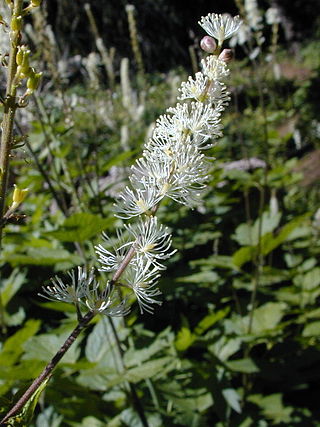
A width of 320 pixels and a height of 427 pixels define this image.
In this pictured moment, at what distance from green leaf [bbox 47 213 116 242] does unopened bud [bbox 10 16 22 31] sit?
3.47 feet

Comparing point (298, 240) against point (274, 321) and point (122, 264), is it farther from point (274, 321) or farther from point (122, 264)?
point (122, 264)

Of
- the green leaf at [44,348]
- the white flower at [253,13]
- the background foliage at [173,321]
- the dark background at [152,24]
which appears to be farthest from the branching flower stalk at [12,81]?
the dark background at [152,24]

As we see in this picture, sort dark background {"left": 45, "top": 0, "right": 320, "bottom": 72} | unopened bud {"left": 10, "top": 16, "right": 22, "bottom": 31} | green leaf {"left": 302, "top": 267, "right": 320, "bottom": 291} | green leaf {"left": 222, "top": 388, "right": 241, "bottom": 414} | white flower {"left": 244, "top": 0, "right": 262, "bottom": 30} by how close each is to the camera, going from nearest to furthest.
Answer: unopened bud {"left": 10, "top": 16, "right": 22, "bottom": 31}, green leaf {"left": 222, "top": 388, "right": 241, "bottom": 414}, green leaf {"left": 302, "top": 267, "right": 320, "bottom": 291}, white flower {"left": 244, "top": 0, "right": 262, "bottom": 30}, dark background {"left": 45, "top": 0, "right": 320, "bottom": 72}

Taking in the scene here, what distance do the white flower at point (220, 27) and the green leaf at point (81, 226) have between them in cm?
96

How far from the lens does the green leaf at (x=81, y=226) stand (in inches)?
68.9

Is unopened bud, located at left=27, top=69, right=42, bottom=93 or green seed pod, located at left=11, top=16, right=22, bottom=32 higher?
green seed pod, located at left=11, top=16, right=22, bottom=32

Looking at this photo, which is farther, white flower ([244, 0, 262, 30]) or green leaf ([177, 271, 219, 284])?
white flower ([244, 0, 262, 30])

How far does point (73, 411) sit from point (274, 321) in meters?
1.15

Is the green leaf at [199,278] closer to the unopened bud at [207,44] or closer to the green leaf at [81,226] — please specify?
the green leaf at [81,226]

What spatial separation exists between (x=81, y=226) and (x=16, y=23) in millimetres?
1124

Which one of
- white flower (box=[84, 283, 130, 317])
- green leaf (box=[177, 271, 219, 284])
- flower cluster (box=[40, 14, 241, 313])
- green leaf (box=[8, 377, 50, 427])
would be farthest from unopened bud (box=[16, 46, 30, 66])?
green leaf (box=[177, 271, 219, 284])

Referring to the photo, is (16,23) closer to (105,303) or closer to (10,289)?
(105,303)

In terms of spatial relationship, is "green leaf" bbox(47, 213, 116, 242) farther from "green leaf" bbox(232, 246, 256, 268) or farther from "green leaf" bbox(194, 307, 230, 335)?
"green leaf" bbox(232, 246, 256, 268)

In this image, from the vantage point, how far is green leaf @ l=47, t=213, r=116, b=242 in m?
1.75
